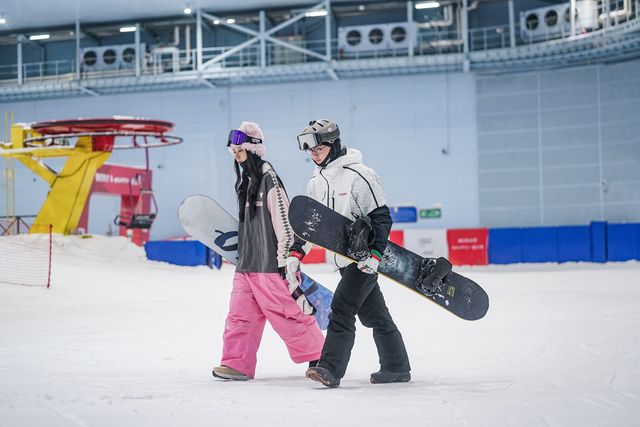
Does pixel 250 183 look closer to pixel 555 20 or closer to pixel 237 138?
pixel 237 138

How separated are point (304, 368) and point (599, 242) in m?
15.0

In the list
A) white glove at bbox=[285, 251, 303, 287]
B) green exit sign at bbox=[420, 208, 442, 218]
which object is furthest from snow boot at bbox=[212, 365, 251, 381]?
green exit sign at bbox=[420, 208, 442, 218]

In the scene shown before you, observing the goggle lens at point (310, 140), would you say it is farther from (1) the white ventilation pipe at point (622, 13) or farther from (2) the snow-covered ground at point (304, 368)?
(1) the white ventilation pipe at point (622, 13)

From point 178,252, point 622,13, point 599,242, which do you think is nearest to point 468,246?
point 599,242

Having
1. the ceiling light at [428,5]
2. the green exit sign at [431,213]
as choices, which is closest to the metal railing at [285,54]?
the ceiling light at [428,5]

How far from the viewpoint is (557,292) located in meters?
9.41

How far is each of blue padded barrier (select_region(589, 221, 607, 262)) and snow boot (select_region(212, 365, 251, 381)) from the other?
1566 centimetres

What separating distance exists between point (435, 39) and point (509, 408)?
19882 millimetres

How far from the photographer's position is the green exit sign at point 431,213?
19922 mm

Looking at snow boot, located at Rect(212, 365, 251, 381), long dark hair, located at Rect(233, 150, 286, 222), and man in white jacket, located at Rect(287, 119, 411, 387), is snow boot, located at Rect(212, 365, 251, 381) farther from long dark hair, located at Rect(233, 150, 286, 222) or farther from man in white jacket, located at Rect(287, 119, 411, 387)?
long dark hair, located at Rect(233, 150, 286, 222)

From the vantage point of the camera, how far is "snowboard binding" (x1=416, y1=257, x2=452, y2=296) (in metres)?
3.53

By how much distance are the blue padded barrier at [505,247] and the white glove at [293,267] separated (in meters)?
14.8

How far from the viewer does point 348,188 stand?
3.44 metres

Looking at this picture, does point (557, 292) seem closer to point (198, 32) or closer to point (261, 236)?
point (261, 236)
